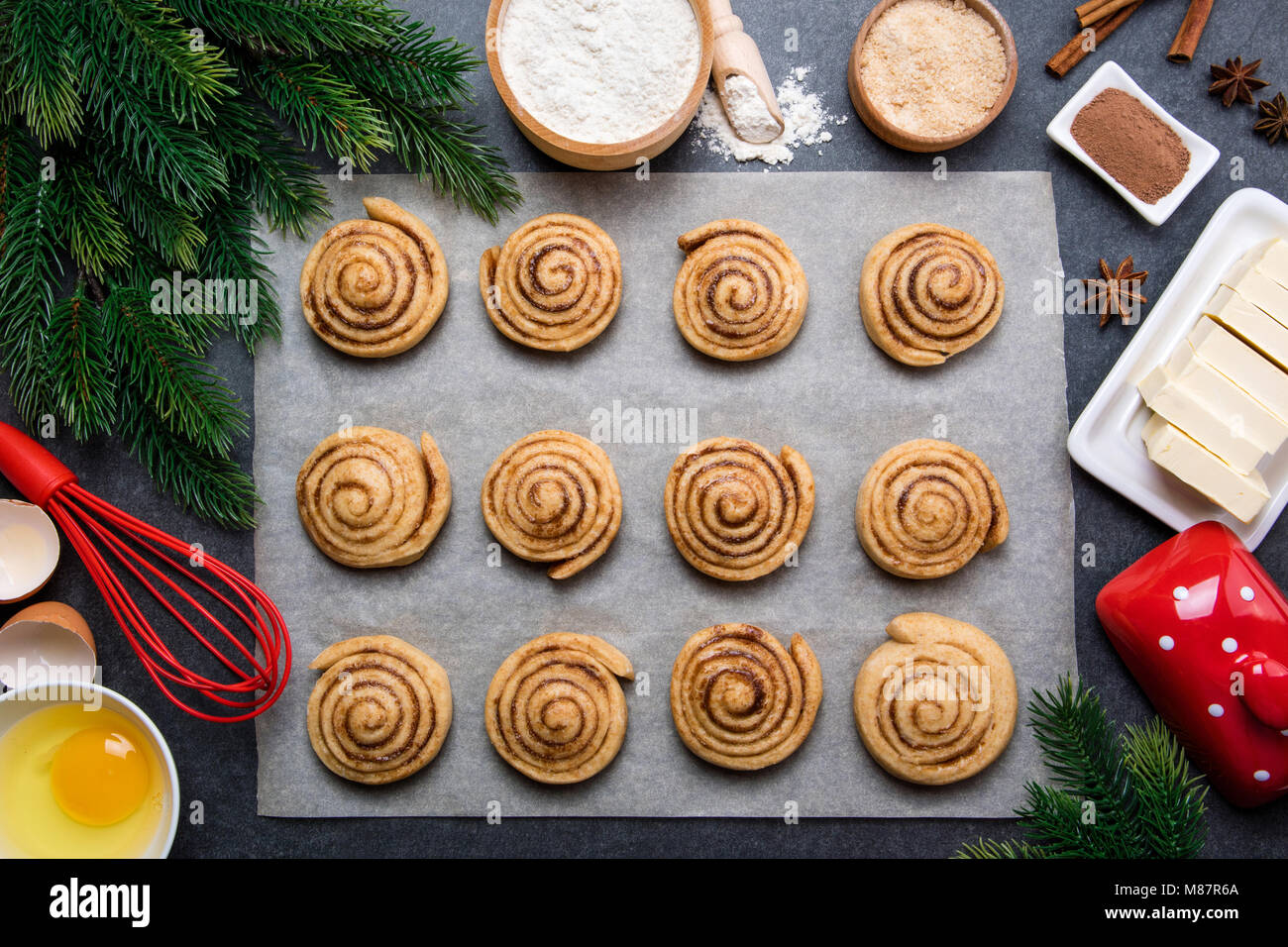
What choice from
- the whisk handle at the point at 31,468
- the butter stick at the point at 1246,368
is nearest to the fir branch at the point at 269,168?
the whisk handle at the point at 31,468

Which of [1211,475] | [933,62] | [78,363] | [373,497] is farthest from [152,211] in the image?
[1211,475]

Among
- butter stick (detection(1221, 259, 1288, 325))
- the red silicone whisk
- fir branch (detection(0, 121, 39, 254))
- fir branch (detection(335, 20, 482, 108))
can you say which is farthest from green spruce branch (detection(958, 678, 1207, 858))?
fir branch (detection(0, 121, 39, 254))

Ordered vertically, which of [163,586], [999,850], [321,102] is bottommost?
[999,850]

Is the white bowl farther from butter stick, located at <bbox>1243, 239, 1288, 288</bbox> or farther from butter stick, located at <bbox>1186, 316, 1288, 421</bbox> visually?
butter stick, located at <bbox>1243, 239, 1288, 288</bbox>

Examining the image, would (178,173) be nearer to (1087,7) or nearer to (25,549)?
(25,549)

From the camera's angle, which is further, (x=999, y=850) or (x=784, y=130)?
(x=784, y=130)

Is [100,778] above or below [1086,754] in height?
below
